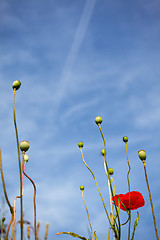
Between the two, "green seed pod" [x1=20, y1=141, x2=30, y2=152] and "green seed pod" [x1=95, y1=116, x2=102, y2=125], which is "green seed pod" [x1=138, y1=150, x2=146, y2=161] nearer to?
"green seed pod" [x1=95, y1=116, x2=102, y2=125]

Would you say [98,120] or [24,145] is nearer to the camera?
[24,145]

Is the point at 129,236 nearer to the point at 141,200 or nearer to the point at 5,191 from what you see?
the point at 141,200

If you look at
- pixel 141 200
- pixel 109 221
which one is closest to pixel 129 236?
pixel 109 221

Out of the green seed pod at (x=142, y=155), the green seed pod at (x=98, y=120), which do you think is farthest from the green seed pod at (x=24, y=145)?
the green seed pod at (x=142, y=155)

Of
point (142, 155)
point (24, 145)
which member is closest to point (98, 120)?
A: point (142, 155)

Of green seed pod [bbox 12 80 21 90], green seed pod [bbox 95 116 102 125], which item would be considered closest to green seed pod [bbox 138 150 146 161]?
green seed pod [bbox 95 116 102 125]

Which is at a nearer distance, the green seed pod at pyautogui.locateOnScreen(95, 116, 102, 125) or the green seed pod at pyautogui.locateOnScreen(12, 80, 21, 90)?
the green seed pod at pyautogui.locateOnScreen(12, 80, 21, 90)

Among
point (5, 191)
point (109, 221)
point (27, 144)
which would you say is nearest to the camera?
point (5, 191)

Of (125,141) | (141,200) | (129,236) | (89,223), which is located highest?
(125,141)

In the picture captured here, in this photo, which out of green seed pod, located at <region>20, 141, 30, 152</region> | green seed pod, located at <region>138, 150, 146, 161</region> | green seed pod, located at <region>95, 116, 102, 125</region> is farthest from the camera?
green seed pod, located at <region>95, 116, 102, 125</region>

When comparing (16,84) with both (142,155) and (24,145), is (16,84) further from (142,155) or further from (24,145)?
(142,155)

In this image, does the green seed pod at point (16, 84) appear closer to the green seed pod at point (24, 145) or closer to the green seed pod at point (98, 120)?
the green seed pod at point (24, 145)

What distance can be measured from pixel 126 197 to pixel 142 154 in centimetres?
63

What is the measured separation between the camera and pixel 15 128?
1.15 metres
